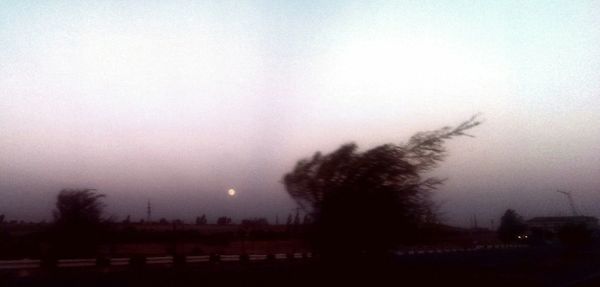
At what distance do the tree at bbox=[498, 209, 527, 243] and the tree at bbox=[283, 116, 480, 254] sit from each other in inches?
3586

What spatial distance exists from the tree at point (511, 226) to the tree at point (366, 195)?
91092mm

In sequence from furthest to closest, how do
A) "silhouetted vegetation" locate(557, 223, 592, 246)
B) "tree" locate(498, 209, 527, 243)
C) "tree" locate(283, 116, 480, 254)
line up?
"tree" locate(498, 209, 527, 243) → "silhouetted vegetation" locate(557, 223, 592, 246) → "tree" locate(283, 116, 480, 254)

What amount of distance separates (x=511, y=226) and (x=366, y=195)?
312 ft

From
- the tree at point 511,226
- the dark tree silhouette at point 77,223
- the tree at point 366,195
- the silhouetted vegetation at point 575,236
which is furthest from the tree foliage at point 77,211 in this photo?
the tree at point 511,226

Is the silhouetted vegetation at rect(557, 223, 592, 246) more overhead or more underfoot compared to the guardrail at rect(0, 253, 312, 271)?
more overhead

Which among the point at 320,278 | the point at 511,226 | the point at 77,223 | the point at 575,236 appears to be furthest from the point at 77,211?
the point at 511,226

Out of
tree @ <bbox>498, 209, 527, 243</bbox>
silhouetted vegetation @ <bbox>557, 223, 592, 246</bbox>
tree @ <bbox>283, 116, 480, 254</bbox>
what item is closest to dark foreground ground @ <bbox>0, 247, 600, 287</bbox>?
tree @ <bbox>283, 116, 480, 254</bbox>

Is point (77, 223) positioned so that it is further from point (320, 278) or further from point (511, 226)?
point (511, 226)

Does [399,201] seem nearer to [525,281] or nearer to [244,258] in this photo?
[525,281]

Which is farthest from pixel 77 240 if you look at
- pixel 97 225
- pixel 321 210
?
pixel 321 210

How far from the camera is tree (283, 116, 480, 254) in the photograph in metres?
14.9

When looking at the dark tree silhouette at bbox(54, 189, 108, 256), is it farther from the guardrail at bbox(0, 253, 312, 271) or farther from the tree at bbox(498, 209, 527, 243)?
the tree at bbox(498, 209, 527, 243)

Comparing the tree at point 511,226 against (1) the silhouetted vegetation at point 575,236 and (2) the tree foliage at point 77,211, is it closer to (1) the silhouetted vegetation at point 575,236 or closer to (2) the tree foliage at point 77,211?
(1) the silhouetted vegetation at point 575,236

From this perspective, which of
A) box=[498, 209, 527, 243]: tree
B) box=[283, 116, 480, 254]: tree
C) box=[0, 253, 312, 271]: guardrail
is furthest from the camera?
box=[498, 209, 527, 243]: tree
